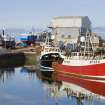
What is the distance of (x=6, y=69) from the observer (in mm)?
60750

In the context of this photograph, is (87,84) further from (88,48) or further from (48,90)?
(88,48)

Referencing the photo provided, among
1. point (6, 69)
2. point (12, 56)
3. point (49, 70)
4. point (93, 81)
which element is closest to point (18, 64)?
point (12, 56)

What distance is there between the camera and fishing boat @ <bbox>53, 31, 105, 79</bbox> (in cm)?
4628

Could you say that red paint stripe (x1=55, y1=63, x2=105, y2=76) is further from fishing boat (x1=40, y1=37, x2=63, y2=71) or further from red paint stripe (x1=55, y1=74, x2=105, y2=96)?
fishing boat (x1=40, y1=37, x2=63, y2=71)

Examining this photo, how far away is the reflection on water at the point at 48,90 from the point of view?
3584cm

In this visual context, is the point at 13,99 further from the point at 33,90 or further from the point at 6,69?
the point at 6,69

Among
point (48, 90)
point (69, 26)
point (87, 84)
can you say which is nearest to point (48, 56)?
point (87, 84)

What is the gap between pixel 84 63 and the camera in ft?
158

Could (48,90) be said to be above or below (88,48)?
below

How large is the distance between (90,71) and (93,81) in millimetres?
1274

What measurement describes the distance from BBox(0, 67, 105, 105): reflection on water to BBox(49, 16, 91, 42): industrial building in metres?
27.8

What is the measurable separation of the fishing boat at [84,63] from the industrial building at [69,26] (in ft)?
86.0

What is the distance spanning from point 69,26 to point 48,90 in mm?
43818

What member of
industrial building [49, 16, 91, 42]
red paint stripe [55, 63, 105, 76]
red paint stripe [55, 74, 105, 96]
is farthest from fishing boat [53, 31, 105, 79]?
industrial building [49, 16, 91, 42]
